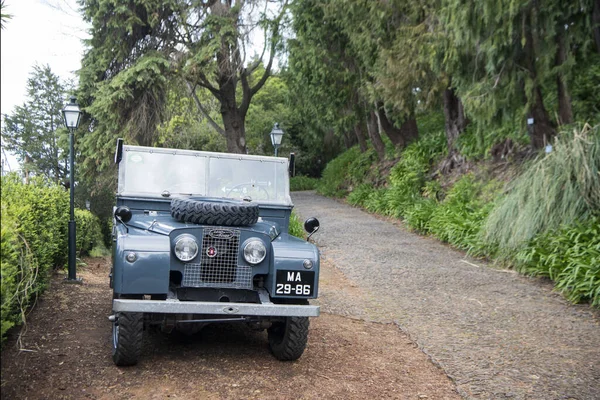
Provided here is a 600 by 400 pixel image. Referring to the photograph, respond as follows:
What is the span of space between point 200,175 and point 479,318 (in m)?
3.78

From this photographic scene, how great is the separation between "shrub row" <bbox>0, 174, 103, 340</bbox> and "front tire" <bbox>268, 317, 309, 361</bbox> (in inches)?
81.2

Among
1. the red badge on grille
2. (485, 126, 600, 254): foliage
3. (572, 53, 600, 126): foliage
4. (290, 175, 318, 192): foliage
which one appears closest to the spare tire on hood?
the red badge on grille

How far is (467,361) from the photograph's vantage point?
5520mm

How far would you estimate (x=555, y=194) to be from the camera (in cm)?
868

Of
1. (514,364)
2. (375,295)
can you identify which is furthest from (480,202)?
(514,364)

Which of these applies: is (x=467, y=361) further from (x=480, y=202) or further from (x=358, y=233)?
(x=358, y=233)

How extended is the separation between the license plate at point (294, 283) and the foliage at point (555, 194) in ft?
17.6

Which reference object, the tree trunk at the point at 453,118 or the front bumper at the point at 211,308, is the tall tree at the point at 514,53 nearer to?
the tree trunk at the point at 453,118

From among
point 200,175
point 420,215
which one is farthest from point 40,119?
point 200,175

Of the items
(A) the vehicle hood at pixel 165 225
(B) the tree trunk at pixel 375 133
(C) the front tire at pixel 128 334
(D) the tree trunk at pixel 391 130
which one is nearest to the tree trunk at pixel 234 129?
(B) the tree trunk at pixel 375 133

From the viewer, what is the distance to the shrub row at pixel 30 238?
354 cm

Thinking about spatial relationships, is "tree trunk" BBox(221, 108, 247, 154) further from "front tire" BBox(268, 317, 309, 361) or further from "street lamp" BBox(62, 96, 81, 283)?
"front tire" BBox(268, 317, 309, 361)

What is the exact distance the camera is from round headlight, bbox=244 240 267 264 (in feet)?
15.7

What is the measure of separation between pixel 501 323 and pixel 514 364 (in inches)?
54.8
